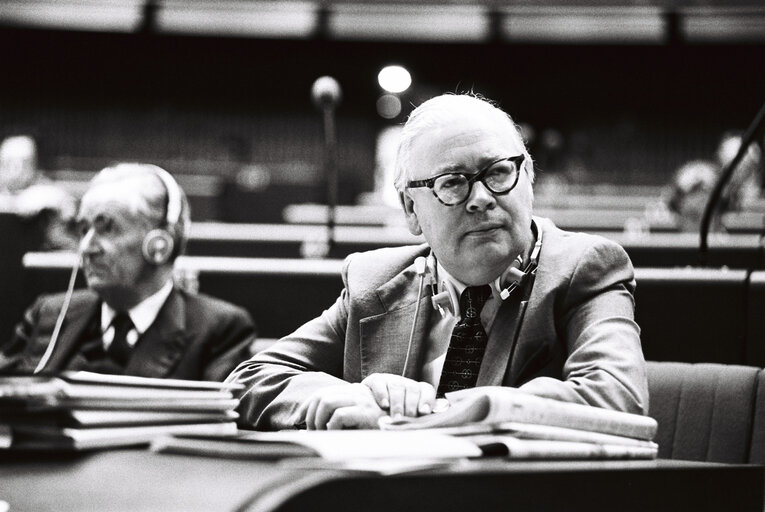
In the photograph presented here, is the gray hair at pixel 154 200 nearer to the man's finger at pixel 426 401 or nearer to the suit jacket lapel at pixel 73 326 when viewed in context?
the suit jacket lapel at pixel 73 326

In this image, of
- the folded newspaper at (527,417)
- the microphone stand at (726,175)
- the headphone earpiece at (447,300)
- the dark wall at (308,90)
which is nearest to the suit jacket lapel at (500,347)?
the headphone earpiece at (447,300)

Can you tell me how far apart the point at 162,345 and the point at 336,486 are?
6.57ft

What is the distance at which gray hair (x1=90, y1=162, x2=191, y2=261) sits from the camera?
115 inches

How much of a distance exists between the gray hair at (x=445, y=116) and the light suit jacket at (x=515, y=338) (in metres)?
0.20

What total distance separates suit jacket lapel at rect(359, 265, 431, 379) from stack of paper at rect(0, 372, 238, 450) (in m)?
0.69

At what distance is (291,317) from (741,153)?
1495 millimetres

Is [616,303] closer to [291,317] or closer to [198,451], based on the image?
[198,451]

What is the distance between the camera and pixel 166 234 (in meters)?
2.90

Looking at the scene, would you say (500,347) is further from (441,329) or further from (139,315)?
(139,315)

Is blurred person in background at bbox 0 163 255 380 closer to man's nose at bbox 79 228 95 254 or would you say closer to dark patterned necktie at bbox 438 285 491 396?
man's nose at bbox 79 228 95 254

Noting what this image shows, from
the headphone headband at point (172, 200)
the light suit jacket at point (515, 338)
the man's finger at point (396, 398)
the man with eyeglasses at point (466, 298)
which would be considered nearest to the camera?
the man's finger at point (396, 398)

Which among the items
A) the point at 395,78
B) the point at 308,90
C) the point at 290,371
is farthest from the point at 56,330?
the point at 308,90

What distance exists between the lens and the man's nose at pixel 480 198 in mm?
1734

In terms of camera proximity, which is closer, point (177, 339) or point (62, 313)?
point (177, 339)
